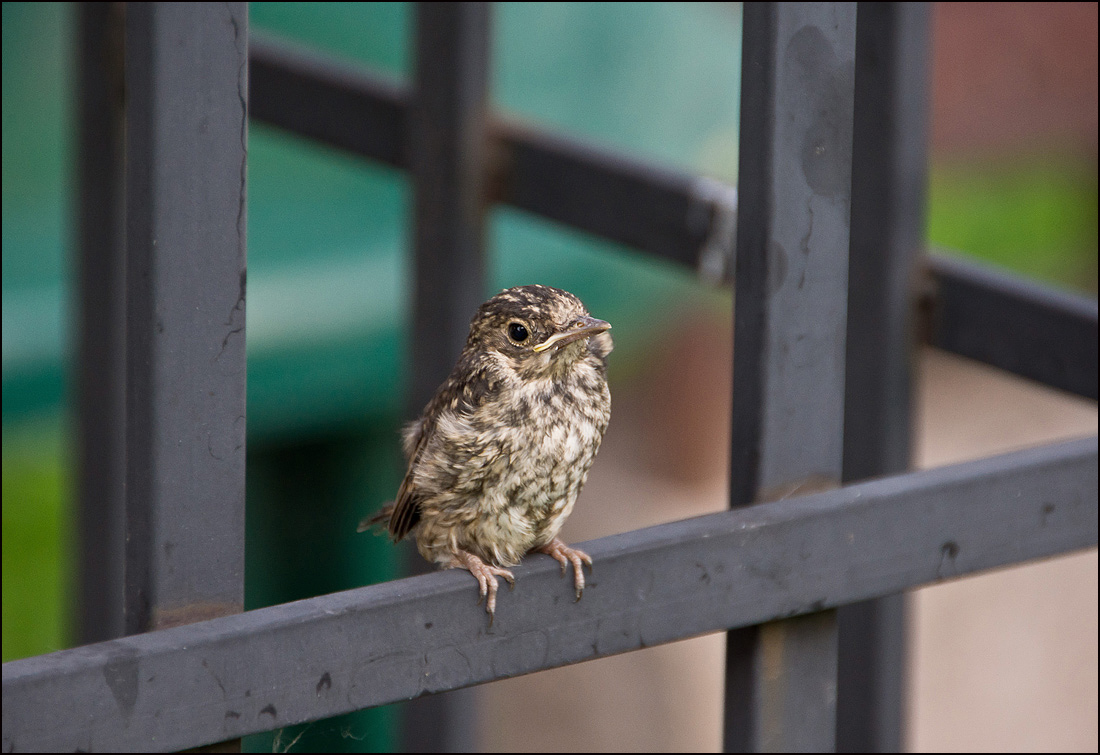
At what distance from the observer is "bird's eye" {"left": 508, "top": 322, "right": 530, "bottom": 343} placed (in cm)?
192

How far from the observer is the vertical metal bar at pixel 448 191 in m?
3.19

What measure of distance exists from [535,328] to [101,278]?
6.64 ft

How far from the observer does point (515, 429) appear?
1958 mm

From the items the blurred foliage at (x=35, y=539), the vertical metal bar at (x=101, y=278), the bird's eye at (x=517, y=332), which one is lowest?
the blurred foliage at (x=35, y=539)

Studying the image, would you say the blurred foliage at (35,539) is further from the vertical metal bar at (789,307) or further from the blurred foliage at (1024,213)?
the blurred foliage at (1024,213)

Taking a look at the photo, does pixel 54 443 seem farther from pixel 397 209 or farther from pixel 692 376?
pixel 692 376

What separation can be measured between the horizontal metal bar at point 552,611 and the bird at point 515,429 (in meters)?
0.09

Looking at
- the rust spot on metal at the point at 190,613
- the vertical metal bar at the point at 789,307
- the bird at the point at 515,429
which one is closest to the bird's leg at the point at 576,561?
the bird at the point at 515,429

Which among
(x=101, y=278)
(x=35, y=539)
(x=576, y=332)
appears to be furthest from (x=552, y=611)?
(x=35, y=539)

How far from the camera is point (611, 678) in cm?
536

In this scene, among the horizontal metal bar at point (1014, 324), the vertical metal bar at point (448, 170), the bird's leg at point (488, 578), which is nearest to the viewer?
the bird's leg at point (488, 578)

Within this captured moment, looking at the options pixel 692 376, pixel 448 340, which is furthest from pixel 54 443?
pixel 692 376

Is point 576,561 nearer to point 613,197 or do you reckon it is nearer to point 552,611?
point 552,611

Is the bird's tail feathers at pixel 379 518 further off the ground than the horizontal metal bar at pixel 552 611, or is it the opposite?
the horizontal metal bar at pixel 552 611
